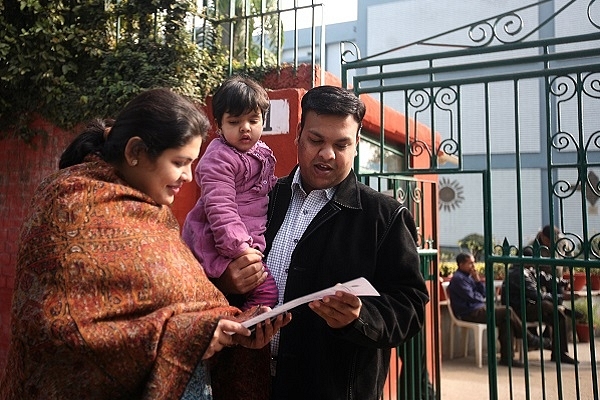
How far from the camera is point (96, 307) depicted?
4.95ft

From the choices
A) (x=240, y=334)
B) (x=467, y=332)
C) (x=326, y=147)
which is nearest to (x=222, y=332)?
(x=240, y=334)

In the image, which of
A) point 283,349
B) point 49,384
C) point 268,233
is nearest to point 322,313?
point 283,349

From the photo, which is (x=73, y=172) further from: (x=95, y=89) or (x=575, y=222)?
(x=575, y=222)

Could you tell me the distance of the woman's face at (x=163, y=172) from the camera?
170cm

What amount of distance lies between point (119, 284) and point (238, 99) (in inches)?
35.4

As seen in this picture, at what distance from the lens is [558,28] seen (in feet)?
61.4

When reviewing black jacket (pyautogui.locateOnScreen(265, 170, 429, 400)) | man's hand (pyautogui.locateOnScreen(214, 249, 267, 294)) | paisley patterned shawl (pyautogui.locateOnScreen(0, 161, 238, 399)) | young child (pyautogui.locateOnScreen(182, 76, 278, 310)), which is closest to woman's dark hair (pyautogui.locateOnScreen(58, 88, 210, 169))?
paisley patterned shawl (pyautogui.locateOnScreen(0, 161, 238, 399))

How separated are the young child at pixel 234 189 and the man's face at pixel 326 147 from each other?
0.76 feet

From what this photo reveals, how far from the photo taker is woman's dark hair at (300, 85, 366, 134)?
196 centimetres

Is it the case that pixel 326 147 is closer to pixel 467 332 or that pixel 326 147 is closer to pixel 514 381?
pixel 514 381

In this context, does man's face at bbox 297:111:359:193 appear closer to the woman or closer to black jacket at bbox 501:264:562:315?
the woman

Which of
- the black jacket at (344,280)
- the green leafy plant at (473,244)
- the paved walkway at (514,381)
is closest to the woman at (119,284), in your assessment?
the black jacket at (344,280)

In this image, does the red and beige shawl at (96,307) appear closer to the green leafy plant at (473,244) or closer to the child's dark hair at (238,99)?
the child's dark hair at (238,99)

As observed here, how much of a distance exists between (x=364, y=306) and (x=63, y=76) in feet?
12.0
